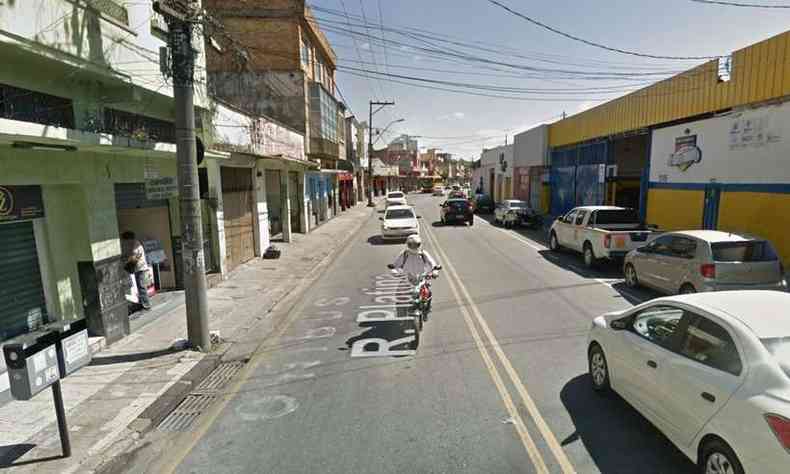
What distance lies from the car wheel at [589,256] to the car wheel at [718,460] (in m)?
9.55

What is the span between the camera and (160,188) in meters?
7.48

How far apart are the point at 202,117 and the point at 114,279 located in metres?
4.81

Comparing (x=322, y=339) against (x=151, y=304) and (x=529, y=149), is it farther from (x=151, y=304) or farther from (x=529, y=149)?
(x=529, y=149)

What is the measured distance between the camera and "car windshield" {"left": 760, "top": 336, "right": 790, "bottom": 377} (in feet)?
9.78

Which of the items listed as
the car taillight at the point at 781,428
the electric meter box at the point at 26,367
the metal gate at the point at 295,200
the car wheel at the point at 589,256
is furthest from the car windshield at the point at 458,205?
the car taillight at the point at 781,428

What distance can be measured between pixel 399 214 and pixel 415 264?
12.0 metres

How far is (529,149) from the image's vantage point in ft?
108

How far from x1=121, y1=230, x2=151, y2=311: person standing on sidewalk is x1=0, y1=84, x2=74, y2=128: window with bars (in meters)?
2.72

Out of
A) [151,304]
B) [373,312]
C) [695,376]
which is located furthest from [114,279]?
[695,376]

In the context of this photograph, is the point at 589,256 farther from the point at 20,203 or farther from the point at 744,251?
the point at 20,203

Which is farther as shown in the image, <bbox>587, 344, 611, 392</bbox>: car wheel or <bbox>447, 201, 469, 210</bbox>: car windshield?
<bbox>447, 201, 469, 210</bbox>: car windshield

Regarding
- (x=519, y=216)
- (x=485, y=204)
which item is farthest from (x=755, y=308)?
(x=485, y=204)

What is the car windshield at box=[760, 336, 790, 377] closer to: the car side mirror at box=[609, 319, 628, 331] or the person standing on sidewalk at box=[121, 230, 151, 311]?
the car side mirror at box=[609, 319, 628, 331]

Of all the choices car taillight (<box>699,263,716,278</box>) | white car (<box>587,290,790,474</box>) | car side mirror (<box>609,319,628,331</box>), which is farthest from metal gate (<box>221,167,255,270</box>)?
car taillight (<box>699,263,716,278</box>)
